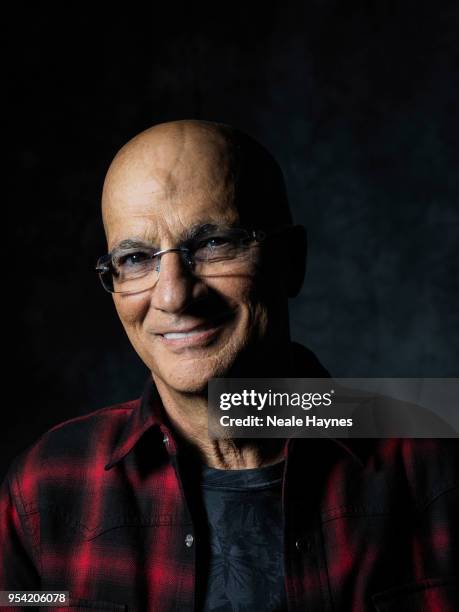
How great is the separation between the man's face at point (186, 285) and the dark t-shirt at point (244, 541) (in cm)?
23

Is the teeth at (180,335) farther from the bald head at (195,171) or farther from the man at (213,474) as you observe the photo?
the bald head at (195,171)

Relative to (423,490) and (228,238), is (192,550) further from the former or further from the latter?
(228,238)

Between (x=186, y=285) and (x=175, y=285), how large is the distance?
23 millimetres

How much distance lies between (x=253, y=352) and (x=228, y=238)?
0.24 m

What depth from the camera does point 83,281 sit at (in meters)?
2.75

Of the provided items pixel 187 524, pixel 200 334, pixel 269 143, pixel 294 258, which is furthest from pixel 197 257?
pixel 269 143

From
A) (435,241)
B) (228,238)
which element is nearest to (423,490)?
(228,238)

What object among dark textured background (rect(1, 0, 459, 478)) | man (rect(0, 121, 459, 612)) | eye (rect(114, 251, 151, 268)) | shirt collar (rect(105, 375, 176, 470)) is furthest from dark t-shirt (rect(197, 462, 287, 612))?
Result: dark textured background (rect(1, 0, 459, 478))

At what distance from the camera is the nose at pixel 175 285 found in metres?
1.54

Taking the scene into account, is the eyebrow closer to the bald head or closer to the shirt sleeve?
the bald head

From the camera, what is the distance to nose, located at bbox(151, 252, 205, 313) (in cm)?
154

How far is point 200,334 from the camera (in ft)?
5.16

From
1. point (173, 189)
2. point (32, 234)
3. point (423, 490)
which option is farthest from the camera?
point (32, 234)

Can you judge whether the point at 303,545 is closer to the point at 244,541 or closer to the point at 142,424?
the point at 244,541
